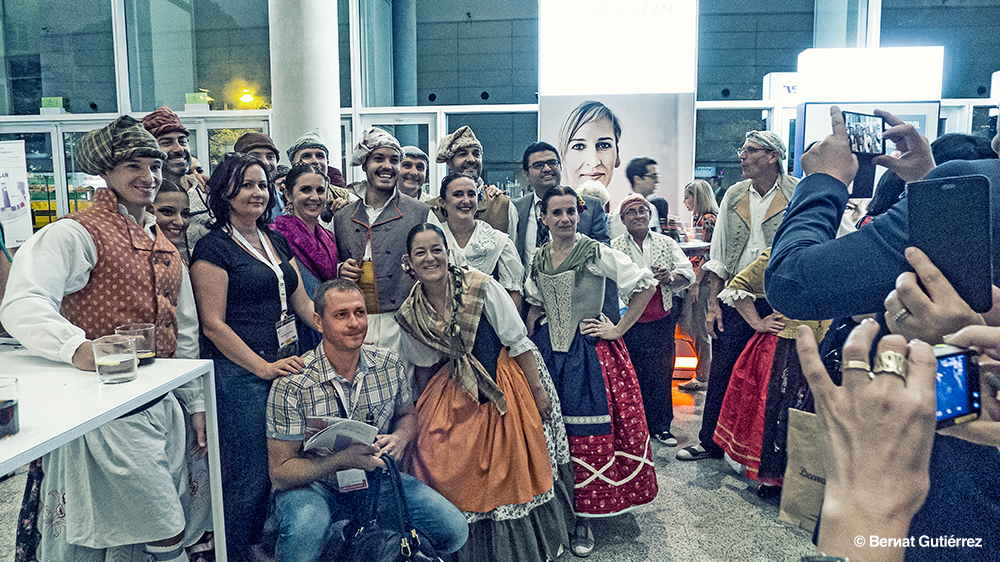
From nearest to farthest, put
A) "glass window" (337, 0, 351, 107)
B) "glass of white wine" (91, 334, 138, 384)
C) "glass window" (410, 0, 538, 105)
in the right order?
"glass of white wine" (91, 334, 138, 384) < "glass window" (337, 0, 351, 107) < "glass window" (410, 0, 538, 105)

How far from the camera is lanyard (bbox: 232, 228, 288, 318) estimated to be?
6.66 feet

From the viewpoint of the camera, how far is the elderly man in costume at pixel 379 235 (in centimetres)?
239

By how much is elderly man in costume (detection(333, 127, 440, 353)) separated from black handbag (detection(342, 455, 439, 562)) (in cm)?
61

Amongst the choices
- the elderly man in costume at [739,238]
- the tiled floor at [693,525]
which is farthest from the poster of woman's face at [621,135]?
the tiled floor at [693,525]

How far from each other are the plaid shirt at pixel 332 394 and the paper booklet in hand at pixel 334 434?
5cm

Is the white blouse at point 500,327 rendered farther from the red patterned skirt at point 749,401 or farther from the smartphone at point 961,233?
the smartphone at point 961,233

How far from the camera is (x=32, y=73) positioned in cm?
699

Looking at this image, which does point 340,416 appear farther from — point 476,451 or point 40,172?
point 40,172

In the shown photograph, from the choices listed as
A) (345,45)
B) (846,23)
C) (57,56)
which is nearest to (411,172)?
(345,45)

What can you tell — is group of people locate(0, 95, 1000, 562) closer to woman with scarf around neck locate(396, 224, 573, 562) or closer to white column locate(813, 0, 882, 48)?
woman with scarf around neck locate(396, 224, 573, 562)

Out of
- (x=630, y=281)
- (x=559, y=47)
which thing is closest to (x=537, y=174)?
(x=630, y=281)

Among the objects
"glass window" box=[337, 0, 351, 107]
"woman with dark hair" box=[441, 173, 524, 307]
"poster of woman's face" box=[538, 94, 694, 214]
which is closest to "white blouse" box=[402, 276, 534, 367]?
"woman with dark hair" box=[441, 173, 524, 307]

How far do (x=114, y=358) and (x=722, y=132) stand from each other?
6.17 m

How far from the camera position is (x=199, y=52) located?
22.7ft
